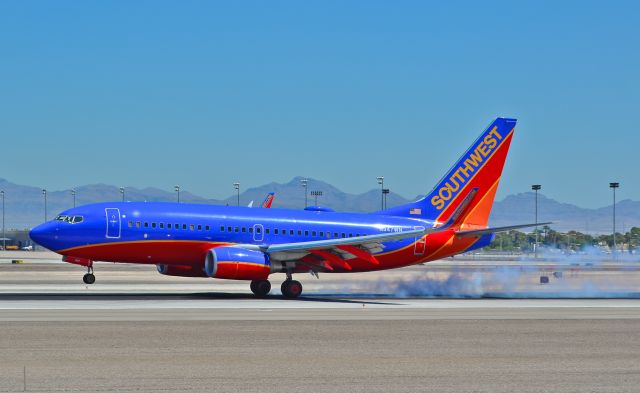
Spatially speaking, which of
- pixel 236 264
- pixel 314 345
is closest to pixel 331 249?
pixel 236 264

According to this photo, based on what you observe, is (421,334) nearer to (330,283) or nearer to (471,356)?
(471,356)

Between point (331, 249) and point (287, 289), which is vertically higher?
point (331, 249)

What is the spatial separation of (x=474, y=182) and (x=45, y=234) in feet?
74.2

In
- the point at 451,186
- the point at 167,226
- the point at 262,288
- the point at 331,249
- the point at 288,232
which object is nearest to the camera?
the point at 167,226

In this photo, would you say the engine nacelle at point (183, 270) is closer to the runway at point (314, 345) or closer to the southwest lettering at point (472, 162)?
the runway at point (314, 345)

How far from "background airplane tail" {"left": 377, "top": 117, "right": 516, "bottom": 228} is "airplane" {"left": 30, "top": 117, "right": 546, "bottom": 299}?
54mm

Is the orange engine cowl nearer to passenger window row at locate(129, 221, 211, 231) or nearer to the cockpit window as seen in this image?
passenger window row at locate(129, 221, 211, 231)

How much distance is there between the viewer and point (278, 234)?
52062 millimetres

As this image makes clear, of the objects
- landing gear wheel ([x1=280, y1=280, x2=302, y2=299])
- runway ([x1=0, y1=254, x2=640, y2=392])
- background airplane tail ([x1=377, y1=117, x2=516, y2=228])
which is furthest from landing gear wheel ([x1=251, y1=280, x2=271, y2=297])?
background airplane tail ([x1=377, y1=117, x2=516, y2=228])

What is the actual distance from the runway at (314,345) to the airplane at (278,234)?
2.53 meters

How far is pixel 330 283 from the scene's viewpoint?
6512 cm

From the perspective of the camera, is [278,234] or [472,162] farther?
[472,162]

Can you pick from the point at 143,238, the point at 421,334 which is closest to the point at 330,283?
the point at 143,238

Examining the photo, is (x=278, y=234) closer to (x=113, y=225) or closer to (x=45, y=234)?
(x=113, y=225)
